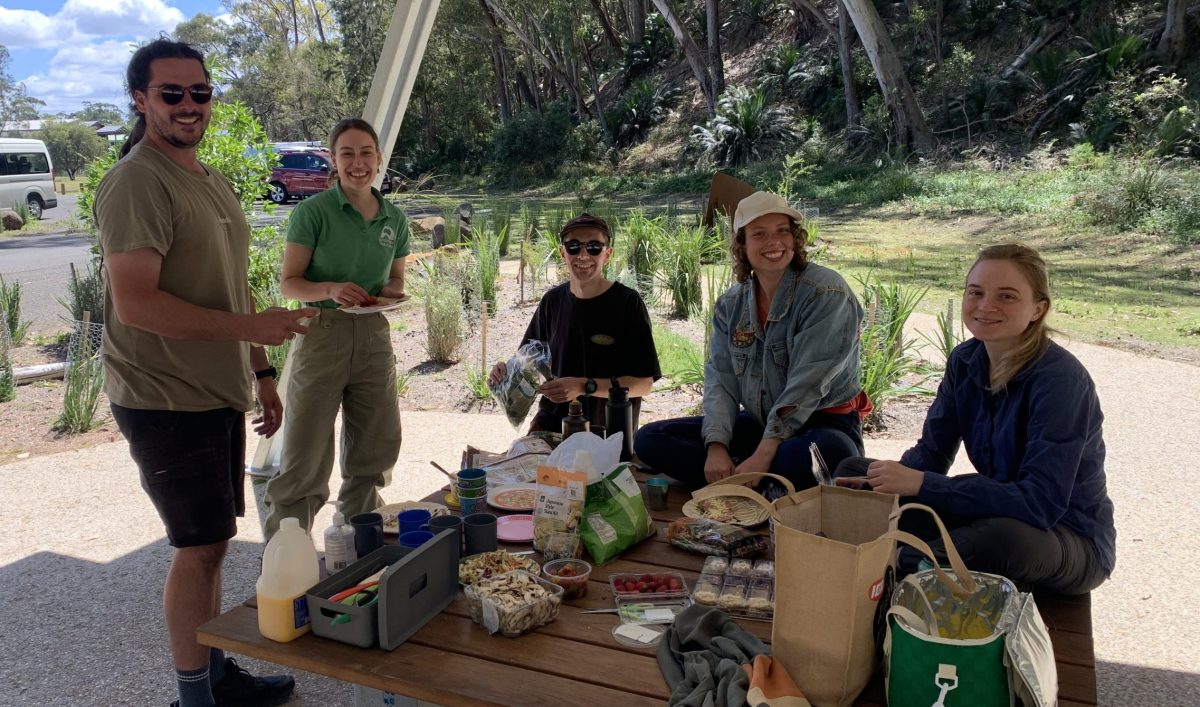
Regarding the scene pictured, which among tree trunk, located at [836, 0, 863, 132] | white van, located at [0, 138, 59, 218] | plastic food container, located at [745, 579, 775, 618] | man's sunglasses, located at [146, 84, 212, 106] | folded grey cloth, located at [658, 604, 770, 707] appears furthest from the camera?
white van, located at [0, 138, 59, 218]

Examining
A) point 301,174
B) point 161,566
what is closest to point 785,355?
point 161,566

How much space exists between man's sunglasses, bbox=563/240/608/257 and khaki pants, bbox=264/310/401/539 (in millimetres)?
769

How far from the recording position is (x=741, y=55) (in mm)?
31438

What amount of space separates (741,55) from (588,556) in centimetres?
3170

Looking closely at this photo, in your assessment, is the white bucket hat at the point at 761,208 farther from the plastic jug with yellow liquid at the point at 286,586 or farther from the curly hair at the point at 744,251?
the plastic jug with yellow liquid at the point at 286,586

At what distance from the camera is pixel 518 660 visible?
1.78 meters

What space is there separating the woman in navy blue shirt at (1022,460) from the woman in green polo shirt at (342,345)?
1916 millimetres

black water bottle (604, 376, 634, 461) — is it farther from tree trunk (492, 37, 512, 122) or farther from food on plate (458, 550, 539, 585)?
tree trunk (492, 37, 512, 122)

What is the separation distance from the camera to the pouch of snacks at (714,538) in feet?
7.55

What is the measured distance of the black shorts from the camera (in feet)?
7.68

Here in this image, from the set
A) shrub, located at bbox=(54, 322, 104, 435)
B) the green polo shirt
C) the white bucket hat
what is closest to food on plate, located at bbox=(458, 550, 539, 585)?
the green polo shirt

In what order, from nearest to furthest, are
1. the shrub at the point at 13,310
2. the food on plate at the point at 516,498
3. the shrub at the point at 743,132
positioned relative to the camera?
the food on plate at the point at 516,498 → the shrub at the point at 13,310 → the shrub at the point at 743,132

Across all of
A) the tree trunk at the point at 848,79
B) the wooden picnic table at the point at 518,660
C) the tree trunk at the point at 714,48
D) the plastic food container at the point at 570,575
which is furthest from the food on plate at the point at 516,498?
the tree trunk at the point at 714,48

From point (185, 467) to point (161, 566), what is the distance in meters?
1.62
